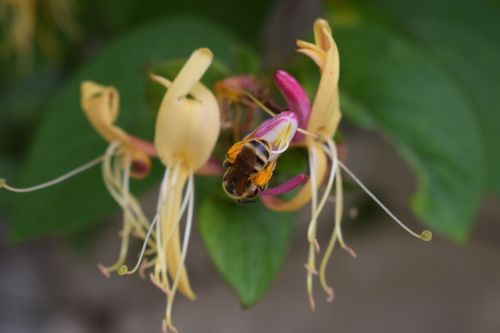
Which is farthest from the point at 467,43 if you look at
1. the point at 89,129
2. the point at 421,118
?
the point at 89,129

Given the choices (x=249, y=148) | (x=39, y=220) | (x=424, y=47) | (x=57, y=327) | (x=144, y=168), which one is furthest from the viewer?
(x=57, y=327)

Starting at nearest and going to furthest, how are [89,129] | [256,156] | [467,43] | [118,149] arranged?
[256,156]
[118,149]
[89,129]
[467,43]

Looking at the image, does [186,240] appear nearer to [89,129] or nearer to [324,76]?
[324,76]

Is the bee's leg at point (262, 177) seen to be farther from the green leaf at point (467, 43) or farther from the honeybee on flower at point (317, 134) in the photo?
the green leaf at point (467, 43)

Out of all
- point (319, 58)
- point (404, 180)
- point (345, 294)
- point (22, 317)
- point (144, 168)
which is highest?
point (319, 58)

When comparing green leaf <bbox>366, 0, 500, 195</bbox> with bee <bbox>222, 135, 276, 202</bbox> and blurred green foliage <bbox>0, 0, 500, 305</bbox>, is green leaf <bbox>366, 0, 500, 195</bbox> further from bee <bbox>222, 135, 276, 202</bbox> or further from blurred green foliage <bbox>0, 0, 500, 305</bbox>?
bee <bbox>222, 135, 276, 202</bbox>

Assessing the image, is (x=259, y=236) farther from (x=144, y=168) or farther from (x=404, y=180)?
(x=404, y=180)

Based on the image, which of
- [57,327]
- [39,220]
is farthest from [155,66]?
[57,327]
